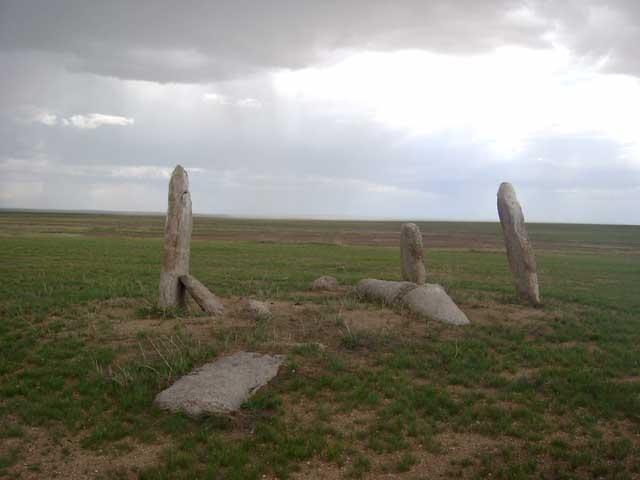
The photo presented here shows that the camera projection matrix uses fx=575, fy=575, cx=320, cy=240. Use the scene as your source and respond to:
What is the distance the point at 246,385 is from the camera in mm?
10094

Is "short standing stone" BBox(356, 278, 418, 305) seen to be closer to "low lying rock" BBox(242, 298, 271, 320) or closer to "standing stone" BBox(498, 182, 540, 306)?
"low lying rock" BBox(242, 298, 271, 320)

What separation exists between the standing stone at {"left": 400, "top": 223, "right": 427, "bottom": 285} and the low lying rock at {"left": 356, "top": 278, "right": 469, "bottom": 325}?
2.02 meters

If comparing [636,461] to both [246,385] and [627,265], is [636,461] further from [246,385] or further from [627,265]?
[627,265]

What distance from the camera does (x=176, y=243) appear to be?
15.8 meters

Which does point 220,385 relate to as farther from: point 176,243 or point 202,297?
point 176,243

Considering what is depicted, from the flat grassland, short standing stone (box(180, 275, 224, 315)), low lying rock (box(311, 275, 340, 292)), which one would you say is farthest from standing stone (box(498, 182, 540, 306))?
short standing stone (box(180, 275, 224, 315))

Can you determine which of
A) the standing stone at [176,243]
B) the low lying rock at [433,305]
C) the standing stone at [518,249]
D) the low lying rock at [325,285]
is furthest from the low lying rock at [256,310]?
→ the standing stone at [518,249]

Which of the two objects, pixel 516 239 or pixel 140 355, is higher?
pixel 516 239

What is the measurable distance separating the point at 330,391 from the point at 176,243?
7359 mm

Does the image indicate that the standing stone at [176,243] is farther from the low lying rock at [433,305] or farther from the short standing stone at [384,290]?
the low lying rock at [433,305]

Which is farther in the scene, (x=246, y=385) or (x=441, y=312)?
(x=441, y=312)

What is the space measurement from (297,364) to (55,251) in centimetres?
2928

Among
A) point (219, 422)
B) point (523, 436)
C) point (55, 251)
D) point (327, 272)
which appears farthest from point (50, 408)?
point (55, 251)

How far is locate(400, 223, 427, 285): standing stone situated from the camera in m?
19.0
